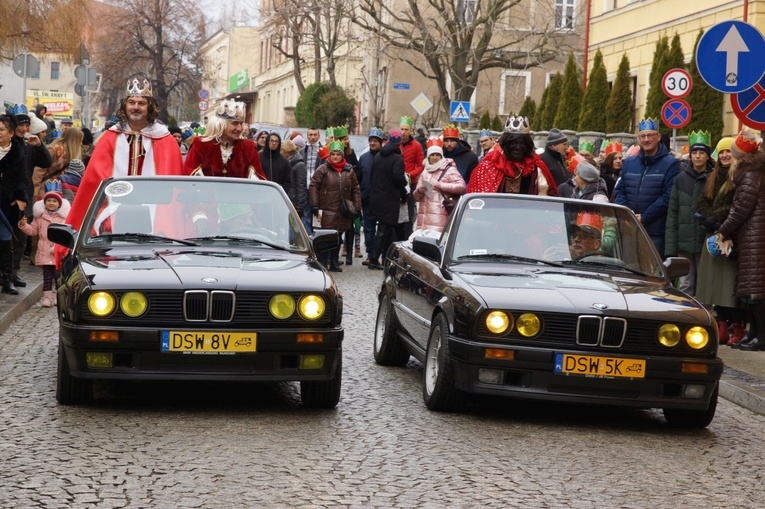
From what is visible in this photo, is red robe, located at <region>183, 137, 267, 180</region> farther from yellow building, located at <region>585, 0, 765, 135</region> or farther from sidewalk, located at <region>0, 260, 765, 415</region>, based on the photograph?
yellow building, located at <region>585, 0, 765, 135</region>

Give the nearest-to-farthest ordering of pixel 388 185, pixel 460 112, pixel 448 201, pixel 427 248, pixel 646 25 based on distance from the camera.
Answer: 1. pixel 427 248
2. pixel 448 201
3. pixel 388 185
4. pixel 460 112
5. pixel 646 25

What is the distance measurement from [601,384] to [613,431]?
41 cm

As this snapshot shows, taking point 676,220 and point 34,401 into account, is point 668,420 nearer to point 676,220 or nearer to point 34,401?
point 34,401

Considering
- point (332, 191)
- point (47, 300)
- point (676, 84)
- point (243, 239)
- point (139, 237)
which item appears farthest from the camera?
point (676, 84)

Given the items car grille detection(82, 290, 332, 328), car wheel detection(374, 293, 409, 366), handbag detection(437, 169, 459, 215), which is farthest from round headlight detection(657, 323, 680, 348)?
handbag detection(437, 169, 459, 215)

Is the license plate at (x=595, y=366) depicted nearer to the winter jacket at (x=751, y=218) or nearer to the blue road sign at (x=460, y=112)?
the winter jacket at (x=751, y=218)

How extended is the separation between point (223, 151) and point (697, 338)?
195 inches

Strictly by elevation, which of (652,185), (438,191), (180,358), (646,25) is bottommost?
(180,358)

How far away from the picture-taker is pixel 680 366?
327 inches

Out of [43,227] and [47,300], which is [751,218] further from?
[43,227]

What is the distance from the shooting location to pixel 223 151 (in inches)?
466

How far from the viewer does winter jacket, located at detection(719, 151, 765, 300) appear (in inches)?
494

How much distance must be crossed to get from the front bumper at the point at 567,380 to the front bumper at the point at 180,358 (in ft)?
2.91

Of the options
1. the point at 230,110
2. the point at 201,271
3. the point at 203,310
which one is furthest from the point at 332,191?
the point at 203,310
